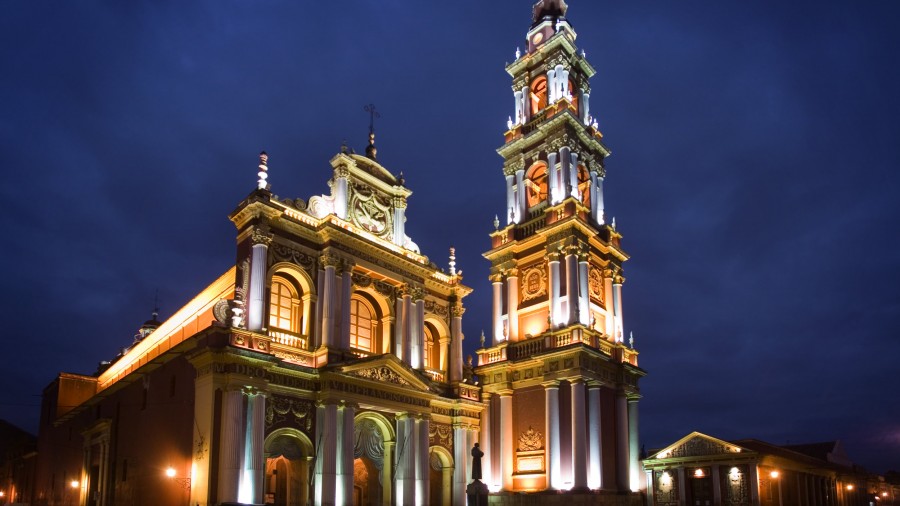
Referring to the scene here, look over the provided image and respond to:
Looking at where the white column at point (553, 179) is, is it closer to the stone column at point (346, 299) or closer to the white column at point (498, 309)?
the white column at point (498, 309)

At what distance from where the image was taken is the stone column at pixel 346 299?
2647 centimetres

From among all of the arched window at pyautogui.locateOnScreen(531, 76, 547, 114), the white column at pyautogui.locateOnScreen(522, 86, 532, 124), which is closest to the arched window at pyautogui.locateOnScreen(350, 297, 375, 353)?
the white column at pyautogui.locateOnScreen(522, 86, 532, 124)

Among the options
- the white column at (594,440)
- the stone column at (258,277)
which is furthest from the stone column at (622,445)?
the stone column at (258,277)

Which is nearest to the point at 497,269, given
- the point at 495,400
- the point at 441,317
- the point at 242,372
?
the point at 441,317

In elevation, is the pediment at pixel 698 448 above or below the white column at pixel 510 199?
below

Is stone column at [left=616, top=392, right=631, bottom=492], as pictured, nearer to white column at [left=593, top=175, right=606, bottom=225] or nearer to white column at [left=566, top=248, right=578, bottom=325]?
white column at [left=566, top=248, right=578, bottom=325]

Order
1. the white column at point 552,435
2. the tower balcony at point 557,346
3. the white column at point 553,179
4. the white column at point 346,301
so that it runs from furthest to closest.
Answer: the white column at point 553,179 → the tower balcony at point 557,346 → the white column at point 552,435 → the white column at point 346,301

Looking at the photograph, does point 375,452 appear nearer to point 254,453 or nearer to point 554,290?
point 254,453

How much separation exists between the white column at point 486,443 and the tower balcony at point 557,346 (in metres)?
1.82

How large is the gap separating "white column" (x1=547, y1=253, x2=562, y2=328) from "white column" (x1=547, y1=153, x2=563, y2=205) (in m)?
2.95

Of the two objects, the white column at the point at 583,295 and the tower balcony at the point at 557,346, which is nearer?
the tower balcony at the point at 557,346

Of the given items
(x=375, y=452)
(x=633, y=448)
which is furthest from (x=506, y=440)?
(x=375, y=452)

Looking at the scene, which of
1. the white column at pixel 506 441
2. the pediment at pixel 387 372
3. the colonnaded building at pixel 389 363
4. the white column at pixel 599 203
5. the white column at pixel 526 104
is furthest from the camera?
the white column at pixel 526 104

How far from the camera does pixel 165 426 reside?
80.1 feet
